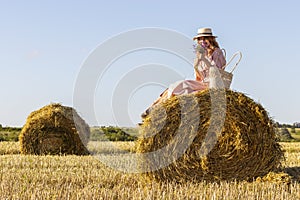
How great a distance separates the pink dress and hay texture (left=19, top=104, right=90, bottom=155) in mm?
5728

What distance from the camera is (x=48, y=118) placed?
42.2ft

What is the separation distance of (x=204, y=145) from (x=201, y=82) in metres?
1.18

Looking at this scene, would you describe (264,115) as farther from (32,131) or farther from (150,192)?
(32,131)

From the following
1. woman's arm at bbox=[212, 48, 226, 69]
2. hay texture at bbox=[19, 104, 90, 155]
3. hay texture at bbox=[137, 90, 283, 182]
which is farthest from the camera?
hay texture at bbox=[19, 104, 90, 155]

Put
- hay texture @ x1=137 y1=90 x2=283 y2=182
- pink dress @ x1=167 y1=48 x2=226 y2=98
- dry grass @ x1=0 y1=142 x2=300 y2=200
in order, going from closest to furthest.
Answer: dry grass @ x1=0 y1=142 x2=300 y2=200 → hay texture @ x1=137 y1=90 x2=283 y2=182 → pink dress @ x1=167 y1=48 x2=226 y2=98

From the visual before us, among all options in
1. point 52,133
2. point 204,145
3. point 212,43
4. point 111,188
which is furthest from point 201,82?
point 52,133

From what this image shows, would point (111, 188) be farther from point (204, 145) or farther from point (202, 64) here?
point (202, 64)

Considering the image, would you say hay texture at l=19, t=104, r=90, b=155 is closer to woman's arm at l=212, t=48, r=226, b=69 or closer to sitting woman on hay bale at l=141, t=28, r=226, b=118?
sitting woman on hay bale at l=141, t=28, r=226, b=118

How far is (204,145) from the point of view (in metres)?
7.17

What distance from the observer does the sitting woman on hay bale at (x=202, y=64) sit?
25.1ft

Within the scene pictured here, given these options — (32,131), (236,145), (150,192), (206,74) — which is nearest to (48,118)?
(32,131)

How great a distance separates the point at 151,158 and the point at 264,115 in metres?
1.60

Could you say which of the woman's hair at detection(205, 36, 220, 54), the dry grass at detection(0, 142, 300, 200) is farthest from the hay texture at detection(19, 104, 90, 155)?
the woman's hair at detection(205, 36, 220, 54)

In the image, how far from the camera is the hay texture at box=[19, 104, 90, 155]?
500 inches
